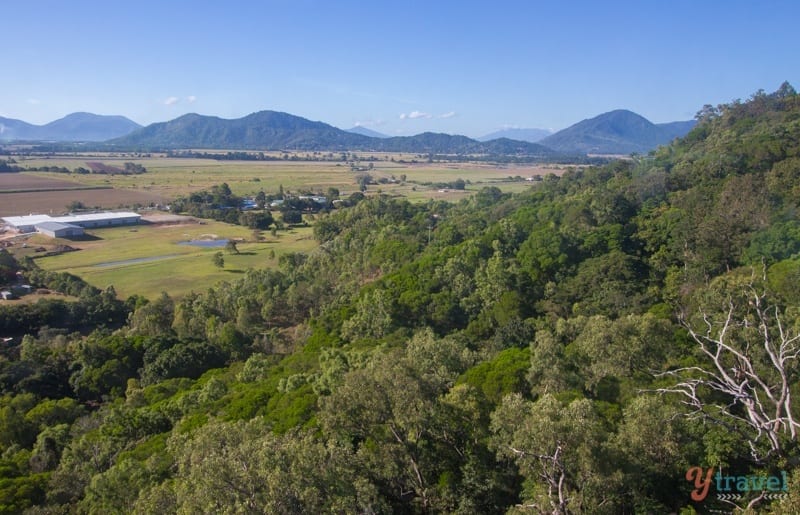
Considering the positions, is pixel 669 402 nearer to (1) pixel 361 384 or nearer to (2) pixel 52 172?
(1) pixel 361 384

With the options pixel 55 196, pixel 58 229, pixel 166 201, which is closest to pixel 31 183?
pixel 55 196

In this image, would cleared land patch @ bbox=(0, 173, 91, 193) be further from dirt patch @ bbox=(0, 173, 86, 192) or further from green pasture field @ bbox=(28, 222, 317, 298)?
green pasture field @ bbox=(28, 222, 317, 298)

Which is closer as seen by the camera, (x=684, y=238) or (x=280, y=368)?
(x=280, y=368)

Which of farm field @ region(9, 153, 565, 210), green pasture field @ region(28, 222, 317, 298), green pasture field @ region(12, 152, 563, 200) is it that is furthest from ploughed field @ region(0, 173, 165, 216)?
green pasture field @ region(28, 222, 317, 298)

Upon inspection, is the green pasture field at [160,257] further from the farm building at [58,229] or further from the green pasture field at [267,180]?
the green pasture field at [267,180]

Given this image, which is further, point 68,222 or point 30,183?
point 30,183

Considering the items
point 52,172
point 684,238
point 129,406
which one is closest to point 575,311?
point 684,238

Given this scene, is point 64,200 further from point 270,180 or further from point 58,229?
point 270,180
